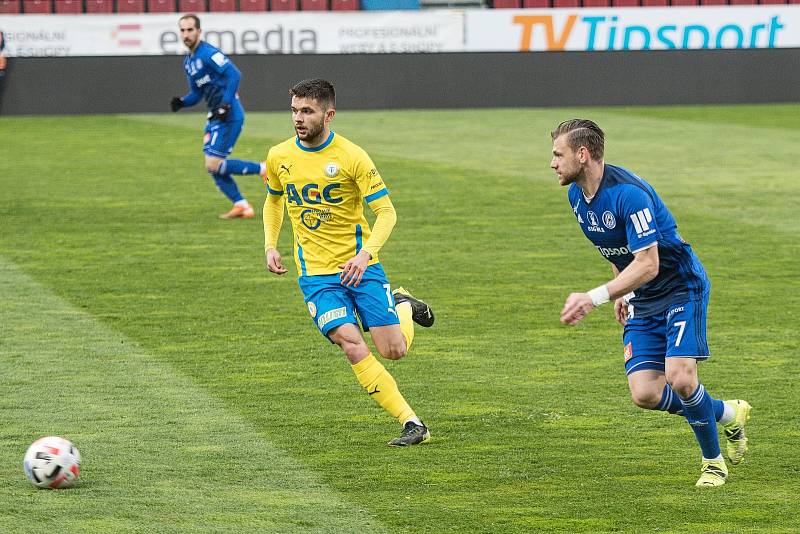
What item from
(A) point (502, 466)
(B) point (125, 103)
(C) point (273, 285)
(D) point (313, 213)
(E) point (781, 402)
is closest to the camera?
(A) point (502, 466)

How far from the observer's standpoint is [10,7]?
29297 mm

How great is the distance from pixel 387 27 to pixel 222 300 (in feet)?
61.5

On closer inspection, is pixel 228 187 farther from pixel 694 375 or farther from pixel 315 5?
pixel 315 5

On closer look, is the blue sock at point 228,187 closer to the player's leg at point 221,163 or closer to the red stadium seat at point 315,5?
the player's leg at point 221,163

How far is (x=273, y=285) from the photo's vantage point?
1122 cm

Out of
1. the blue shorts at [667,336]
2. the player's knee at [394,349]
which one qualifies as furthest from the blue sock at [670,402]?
the player's knee at [394,349]

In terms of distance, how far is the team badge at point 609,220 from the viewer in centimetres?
577

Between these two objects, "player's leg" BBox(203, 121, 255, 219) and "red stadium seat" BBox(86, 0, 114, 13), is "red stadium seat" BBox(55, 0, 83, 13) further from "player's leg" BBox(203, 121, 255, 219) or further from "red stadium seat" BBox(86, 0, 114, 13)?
"player's leg" BBox(203, 121, 255, 219)

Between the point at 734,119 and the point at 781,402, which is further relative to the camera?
the point at 734,119

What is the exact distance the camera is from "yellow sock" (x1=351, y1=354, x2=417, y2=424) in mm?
6766

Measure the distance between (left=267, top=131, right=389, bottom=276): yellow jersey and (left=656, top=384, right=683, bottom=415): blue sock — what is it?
5.27ft

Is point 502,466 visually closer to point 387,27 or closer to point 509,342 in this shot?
point 509,342

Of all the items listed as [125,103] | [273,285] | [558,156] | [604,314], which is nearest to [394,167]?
[273,285]

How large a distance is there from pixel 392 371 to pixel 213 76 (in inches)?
290
